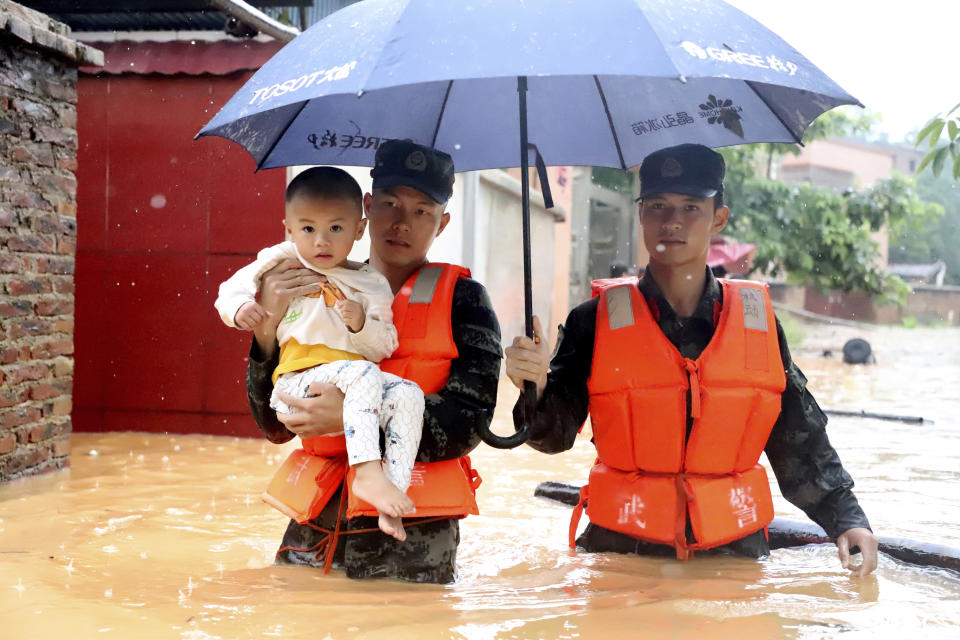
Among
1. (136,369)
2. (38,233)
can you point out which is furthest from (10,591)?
(136,369)

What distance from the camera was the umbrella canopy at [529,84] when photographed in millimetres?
2482

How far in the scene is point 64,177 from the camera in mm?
5574

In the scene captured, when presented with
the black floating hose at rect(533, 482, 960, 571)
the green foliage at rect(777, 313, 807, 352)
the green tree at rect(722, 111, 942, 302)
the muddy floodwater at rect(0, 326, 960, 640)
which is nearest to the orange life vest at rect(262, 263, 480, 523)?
the muddy floodwater at rect(0, 326, 960, 640)

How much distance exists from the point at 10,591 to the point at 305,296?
1.34 meters

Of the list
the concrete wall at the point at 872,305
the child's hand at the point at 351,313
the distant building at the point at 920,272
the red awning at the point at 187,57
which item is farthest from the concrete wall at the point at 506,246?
the distant building at the point at 920,272

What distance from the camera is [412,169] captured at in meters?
3.10

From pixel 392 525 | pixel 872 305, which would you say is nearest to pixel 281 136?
pixel 392 525

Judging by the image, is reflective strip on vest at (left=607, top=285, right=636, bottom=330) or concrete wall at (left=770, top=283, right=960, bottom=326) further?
concrete wall at (left=770, top=283, right=960, bottom=326)

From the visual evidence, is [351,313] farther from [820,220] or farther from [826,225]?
[820,220]

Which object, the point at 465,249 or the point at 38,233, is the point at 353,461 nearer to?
the point at 38,233

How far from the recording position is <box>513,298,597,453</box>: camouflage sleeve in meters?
3.23

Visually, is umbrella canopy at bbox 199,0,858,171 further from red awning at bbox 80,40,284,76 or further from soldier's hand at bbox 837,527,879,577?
red awning at bbox 80,40,284,76

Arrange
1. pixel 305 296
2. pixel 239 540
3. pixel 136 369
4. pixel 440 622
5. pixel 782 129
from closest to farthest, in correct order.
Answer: pixel 440 622
pixel 305 296
pixel 782 129
pixel 239 540
pixel 136 369

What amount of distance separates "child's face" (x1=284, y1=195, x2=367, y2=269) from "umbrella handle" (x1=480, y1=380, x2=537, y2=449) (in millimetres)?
719
